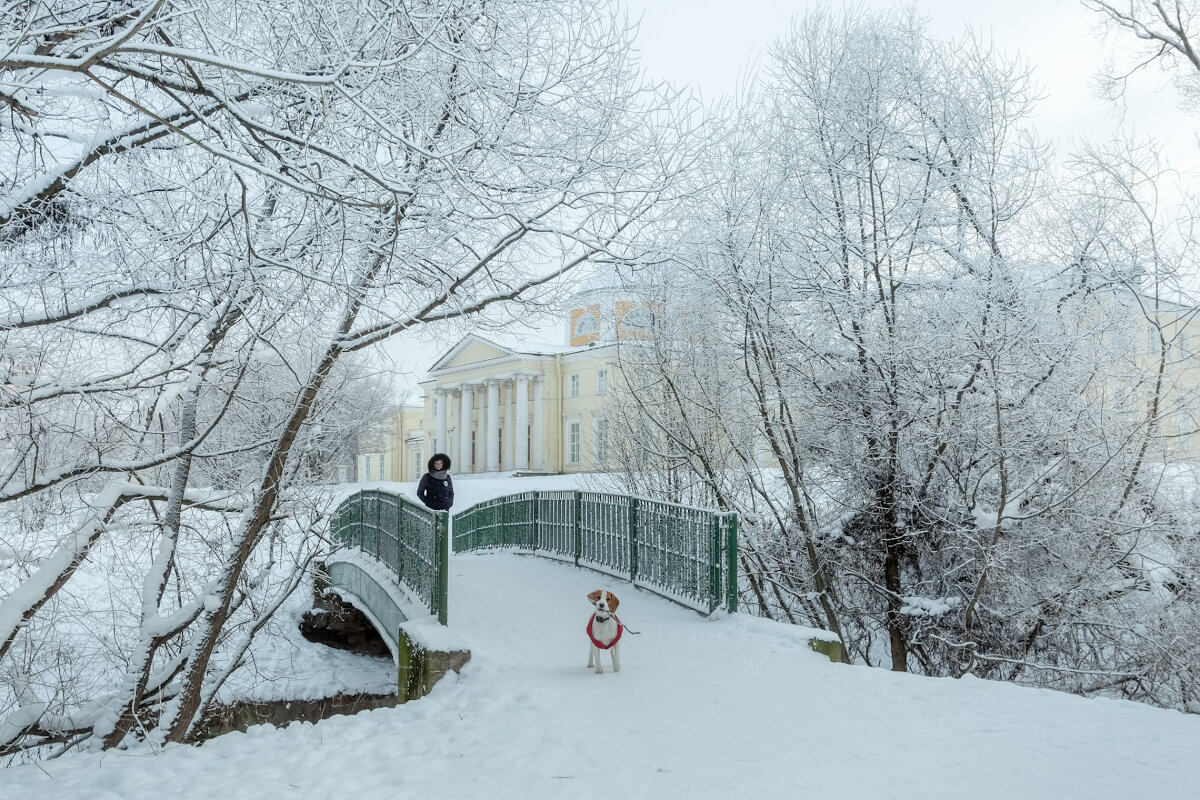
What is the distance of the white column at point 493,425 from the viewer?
180 feet

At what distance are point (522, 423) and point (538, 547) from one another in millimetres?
34591

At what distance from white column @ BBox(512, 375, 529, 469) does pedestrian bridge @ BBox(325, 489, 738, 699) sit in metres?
Result: 31.9

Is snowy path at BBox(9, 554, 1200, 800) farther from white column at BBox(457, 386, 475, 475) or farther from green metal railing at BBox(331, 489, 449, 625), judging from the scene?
white column at BBox(457, 386, 475, 475)

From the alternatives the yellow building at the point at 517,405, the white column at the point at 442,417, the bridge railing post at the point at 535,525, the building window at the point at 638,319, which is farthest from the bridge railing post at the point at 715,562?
the white column at the point at 442,417

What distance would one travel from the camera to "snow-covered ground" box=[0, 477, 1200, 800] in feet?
16.5

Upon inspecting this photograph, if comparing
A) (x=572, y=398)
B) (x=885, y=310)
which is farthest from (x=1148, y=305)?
(x=572, y=398)

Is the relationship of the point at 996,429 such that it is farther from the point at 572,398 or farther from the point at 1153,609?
the point at 572,398

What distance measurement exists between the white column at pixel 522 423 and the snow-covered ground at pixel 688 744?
4229 cm

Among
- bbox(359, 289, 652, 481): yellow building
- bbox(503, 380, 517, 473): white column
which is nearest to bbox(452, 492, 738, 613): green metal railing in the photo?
bbox(359, 289, 652, 481): yellow building

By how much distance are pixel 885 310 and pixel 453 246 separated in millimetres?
8312

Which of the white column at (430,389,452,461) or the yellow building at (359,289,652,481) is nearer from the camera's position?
the yellow building at (359,289,652,481)

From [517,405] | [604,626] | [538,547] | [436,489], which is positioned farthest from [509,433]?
[604,626]

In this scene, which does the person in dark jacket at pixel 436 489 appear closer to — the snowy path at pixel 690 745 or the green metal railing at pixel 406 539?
the green metal railing at pixel 406 539

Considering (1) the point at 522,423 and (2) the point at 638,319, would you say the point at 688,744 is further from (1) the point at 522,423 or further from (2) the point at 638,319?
(1) the point at 522,423
